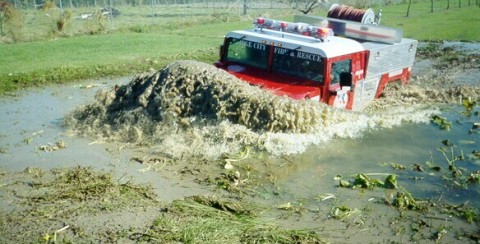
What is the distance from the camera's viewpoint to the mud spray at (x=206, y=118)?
873cm

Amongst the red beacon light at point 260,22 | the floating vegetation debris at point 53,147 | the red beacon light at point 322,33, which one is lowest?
the floating vegetation debris at point 53,147

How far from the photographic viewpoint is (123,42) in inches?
826

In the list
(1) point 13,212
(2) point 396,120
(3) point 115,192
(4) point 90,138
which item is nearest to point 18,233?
(1) point 13,212

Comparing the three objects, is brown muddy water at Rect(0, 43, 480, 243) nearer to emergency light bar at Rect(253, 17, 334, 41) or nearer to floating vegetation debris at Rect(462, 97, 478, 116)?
floating vegetation debris at Rect(462, 97, 478, 116)

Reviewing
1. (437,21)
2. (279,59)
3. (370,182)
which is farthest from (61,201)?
(437,21)

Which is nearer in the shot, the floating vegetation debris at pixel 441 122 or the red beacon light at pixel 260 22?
the floating vegetation debris at pixel 441 122

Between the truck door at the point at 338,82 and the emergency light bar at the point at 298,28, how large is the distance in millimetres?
670

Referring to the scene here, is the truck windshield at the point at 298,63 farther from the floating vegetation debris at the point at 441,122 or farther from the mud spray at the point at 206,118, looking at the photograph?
the floating vegetation debris at the point at 441,122

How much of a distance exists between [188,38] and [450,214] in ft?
58.4

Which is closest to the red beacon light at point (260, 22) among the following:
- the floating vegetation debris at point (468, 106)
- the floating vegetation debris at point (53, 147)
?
the floating vegetation debris at point (53, 147)

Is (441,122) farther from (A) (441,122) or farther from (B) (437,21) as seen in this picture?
(B) (437,21)

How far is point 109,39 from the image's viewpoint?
71.6 ft

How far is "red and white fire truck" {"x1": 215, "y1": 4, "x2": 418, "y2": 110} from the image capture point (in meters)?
9.13

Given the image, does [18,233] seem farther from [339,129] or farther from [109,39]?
[109,39]
